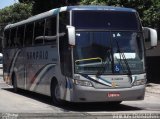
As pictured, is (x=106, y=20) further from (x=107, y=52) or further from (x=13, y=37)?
(x=13, y=37)

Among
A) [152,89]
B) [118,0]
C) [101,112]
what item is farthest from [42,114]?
[118,0]

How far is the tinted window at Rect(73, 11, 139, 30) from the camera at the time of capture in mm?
15969

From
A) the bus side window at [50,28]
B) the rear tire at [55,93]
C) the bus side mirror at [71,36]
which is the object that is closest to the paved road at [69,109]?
the rear tire at [55,93]

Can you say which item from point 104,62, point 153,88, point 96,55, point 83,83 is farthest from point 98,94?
point 153,88

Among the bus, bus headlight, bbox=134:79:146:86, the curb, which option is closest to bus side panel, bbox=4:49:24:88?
the bus

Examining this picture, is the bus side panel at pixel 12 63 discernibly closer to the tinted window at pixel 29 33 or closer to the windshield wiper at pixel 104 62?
the tinted window at pixel 29 33

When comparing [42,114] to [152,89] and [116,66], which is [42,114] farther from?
[152,89]

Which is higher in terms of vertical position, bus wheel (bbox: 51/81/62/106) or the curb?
bus wheel (bbox: 51/81/62/106)

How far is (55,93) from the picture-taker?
1731cm

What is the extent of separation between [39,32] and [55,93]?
9.04 feet

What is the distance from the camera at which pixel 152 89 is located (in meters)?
24.9

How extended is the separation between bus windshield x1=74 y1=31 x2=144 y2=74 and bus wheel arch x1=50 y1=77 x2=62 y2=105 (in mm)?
1855

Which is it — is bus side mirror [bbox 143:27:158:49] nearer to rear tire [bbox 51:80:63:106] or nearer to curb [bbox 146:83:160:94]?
rear tire [bbox 51:80:63:106]

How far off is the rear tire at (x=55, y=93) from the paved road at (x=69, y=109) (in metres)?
0.23
